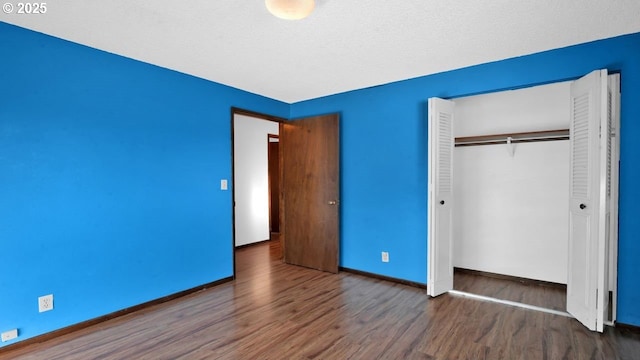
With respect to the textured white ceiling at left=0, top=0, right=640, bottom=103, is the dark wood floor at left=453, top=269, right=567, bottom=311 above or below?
below

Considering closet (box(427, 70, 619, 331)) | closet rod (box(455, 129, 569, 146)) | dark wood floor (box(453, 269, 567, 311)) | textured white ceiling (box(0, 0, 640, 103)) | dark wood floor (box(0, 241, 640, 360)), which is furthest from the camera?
closet rod (box(455, 129, 569, 146))

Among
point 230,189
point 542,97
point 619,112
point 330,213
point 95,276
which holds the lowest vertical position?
point 95,276

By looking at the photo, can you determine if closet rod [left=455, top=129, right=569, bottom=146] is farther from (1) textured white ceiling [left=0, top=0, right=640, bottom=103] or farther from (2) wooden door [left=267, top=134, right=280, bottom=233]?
(2) wooden door [left=267, top=134, right=280, bottom=233]

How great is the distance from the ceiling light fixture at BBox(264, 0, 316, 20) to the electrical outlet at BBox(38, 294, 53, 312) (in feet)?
9.02

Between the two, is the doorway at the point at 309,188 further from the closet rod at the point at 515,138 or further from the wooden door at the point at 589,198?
the wooden door at the point at 589,198

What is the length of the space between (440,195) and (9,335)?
12.6 feet

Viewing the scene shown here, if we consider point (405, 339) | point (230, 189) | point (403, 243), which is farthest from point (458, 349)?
point (230, 189)

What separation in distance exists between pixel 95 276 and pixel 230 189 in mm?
1600

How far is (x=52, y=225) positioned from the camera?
8.14ft

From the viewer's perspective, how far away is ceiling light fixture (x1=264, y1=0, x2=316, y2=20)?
1812 millimetres

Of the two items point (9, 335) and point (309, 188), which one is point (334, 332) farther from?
point (9, 335)

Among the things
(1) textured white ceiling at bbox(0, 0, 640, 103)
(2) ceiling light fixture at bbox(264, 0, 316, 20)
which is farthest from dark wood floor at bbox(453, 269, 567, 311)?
(2) ceiling light fixture at bbox(264, 0, 316, 20)

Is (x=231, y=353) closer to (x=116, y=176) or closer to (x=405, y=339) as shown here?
(x=405, y=339)

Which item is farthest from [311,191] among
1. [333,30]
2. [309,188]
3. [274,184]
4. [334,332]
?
[274,184]
